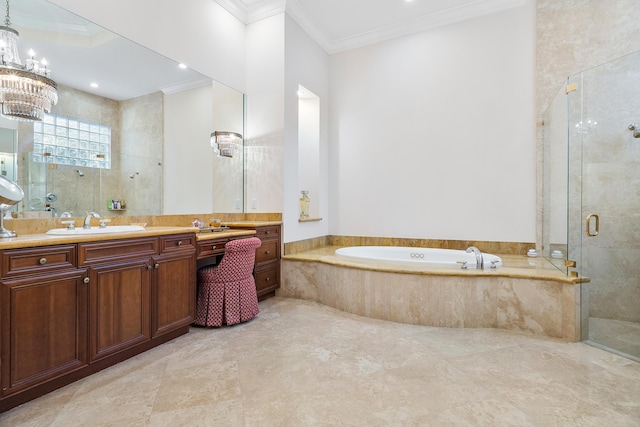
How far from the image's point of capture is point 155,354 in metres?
2.21

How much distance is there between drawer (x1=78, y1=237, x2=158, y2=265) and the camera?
1.86 m

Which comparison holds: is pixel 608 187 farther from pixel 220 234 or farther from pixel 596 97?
pixel 220 234

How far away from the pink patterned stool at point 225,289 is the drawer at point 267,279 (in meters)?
0.54

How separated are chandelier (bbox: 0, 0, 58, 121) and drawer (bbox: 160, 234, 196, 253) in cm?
111

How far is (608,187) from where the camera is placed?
274 centimetres

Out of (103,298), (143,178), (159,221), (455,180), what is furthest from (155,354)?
(455,180)

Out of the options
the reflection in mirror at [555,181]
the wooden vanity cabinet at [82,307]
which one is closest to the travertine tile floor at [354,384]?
the wooden vanity cabinet at [82,307]

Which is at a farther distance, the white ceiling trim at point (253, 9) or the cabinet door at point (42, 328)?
the white ceiling trim at point (253, 9)

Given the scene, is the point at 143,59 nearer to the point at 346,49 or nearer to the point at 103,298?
the point at 103,298

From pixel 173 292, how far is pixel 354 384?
1482mm

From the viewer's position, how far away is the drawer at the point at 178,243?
2334 mm

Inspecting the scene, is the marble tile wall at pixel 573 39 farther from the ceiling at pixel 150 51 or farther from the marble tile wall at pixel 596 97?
the ceiling at pixel 150 51

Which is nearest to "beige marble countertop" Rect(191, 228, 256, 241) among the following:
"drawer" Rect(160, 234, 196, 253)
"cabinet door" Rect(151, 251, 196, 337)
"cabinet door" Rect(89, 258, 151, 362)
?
"drawer" Rect(160, 234, 196, 253)

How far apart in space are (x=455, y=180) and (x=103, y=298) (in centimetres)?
364
